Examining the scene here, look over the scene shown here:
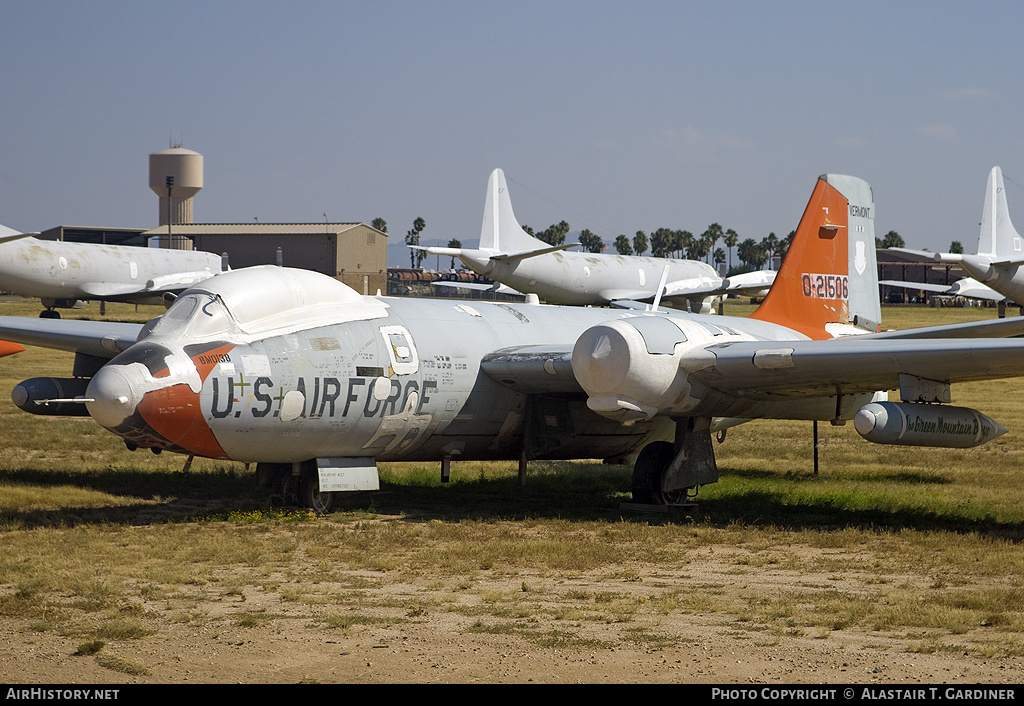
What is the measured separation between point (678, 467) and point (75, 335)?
28.9 feet

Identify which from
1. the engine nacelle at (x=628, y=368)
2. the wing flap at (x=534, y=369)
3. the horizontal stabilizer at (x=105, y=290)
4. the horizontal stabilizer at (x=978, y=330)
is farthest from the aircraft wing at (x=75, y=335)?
the horizontal stabilizer at (x=105, y=290)

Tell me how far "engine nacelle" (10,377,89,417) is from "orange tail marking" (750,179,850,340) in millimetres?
10208

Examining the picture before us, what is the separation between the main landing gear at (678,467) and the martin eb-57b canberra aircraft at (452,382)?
20 millimetres

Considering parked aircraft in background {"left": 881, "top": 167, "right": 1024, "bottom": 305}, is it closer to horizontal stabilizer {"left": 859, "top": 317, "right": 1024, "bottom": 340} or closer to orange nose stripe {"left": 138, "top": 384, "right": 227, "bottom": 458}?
horizontal stabilizer {"left": 859, "top": 317, "right": 1024, "bottom": 340}

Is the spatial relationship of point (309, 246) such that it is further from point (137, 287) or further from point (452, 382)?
point (452, 382)

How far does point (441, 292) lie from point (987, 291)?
2487 inches

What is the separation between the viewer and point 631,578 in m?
10.4

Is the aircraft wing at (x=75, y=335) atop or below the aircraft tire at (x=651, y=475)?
atop

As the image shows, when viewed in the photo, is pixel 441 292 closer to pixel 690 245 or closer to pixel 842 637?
pixel 690 245

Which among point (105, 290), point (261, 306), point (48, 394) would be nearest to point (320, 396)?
point (261, 306)

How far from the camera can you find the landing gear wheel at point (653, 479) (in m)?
14.6

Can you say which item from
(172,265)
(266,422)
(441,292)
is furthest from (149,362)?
(441,292)

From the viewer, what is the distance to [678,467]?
47.2 ft

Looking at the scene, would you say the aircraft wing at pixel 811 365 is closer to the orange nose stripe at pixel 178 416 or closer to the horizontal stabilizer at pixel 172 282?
the orange nose stripe at pixel 178 416
